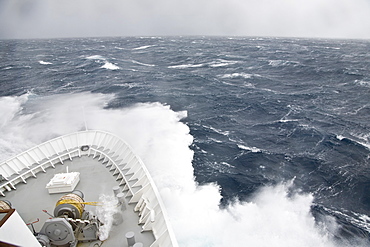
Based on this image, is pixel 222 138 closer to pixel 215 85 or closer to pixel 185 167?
pixel 185 167

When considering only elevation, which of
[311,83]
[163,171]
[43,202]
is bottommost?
[43,202]

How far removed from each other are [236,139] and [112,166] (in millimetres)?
13818

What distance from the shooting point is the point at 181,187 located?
1619 cm

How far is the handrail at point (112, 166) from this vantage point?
8.43 m

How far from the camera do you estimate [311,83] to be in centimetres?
4341

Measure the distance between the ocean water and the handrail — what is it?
4.20 meters

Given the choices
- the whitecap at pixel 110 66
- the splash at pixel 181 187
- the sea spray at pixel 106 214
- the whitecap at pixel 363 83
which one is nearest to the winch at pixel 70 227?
the sea spray at pixel 106 214

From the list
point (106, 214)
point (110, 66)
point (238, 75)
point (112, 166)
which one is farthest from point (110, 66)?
point (106, 214)

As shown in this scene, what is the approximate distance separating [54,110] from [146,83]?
1727 centimetres

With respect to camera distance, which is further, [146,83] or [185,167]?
[146,83]

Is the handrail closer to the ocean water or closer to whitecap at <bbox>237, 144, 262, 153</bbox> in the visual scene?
the ocean water

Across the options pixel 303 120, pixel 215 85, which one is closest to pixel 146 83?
pixel 215 85

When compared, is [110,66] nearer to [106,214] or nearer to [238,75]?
[238,75]

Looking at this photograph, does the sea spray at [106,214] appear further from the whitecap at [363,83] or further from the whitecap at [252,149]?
the whitecap at [363,83]
